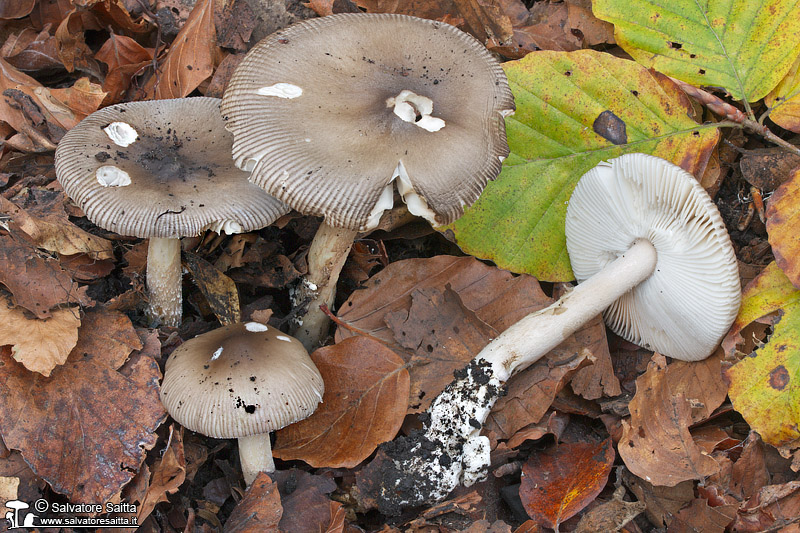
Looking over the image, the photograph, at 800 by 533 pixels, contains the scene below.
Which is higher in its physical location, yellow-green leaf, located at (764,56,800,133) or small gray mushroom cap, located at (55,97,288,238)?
yellow-green leaf, located at (764,56,800,133)

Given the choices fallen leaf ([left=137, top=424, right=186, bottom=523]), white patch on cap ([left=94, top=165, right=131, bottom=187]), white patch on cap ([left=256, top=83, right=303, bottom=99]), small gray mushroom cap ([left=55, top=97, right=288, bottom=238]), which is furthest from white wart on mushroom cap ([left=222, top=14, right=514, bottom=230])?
fallen leaf ([left=137, top=424, right=186, bottom=523])

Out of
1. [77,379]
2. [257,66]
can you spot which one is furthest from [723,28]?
[77,379]

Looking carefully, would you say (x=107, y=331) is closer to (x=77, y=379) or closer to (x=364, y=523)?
(x=77, y=379)

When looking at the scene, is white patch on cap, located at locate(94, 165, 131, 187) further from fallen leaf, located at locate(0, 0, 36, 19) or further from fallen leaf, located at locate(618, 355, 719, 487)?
fallen leaf, located at locate(618, 355, 719, 487)

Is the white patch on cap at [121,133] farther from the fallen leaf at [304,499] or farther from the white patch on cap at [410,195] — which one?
the fallen leaf at [304,499]

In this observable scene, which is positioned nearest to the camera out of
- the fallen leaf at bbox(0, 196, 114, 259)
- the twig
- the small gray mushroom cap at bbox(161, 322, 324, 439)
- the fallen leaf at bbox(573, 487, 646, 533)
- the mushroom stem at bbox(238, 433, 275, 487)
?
the small gray mushroom cap at bbox(161, 322, 324, 439)

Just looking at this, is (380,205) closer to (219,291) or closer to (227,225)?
(227,225)

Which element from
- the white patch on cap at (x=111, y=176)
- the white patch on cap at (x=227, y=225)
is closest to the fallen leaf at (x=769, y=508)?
the white patch on cap at (x=227, y=225)
